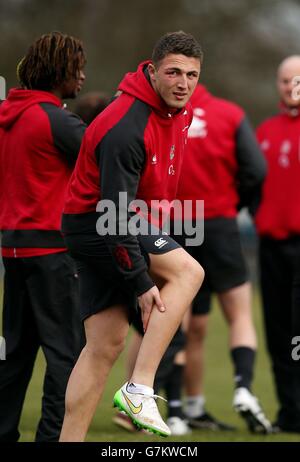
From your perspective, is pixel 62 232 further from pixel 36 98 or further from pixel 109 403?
pixel 109 403

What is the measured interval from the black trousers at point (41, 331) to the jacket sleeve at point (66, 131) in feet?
1.90

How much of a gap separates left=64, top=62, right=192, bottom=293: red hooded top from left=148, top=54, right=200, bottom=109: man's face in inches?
2.0

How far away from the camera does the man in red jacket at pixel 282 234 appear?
879cm

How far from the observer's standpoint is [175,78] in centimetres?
559

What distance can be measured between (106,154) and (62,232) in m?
0.57

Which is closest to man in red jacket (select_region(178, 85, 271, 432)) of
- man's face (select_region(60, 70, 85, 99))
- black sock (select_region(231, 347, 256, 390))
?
black sock (select_region(231, 347, 256, 390))

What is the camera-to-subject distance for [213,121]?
8555 mm

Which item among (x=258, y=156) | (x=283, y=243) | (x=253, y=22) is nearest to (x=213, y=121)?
(x=258, y=156)

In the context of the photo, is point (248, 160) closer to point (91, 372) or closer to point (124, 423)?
point (124, 423)

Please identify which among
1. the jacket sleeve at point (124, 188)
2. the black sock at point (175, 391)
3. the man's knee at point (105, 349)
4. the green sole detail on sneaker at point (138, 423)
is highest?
the jacket sleeve at point (124, 188)

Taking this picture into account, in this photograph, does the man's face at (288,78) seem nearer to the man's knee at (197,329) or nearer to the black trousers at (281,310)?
the black trousers at (281,310)

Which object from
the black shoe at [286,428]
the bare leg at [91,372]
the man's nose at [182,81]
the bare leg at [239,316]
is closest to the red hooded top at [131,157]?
the man's nose at [182,81]

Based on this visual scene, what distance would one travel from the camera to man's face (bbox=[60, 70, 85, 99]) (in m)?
6.36

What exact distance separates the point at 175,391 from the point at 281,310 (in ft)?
3.83
